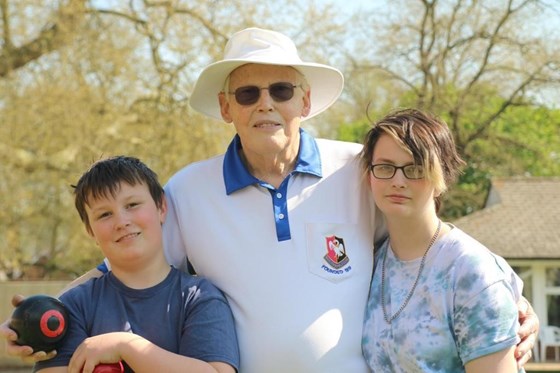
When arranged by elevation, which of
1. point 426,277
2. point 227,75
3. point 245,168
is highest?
point 227,75

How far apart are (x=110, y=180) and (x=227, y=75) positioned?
2.78 ft

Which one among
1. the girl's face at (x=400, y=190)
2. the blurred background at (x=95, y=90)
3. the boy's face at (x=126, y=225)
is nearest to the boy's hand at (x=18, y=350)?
the boy's face at (x=126, y=225)

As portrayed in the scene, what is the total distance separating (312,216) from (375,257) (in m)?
0.33

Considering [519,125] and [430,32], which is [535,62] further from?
[519,125]

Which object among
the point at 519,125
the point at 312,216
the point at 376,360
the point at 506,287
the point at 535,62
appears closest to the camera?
the point at 506,287

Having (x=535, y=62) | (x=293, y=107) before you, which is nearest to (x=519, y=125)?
(x=535, y=62)

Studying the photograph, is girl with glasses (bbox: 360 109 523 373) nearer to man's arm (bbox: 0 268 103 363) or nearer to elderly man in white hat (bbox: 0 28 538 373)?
elderly man in white hat (bbox: 0 28 538 373)

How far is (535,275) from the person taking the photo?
80.6 feet

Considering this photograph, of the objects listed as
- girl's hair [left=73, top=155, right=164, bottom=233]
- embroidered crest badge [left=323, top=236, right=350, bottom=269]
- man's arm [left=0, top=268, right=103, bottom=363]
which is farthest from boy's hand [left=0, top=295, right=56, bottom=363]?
embroidered crest badge [left=323, top=236, right=350, bottom=269]

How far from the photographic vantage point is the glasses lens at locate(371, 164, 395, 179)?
12.3 feet

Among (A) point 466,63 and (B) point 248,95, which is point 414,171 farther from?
(A) point 466,63

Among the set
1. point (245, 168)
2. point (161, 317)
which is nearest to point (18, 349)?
point (161, 317)

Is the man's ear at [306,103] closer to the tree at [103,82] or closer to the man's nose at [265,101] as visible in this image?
the man's nose at [265,101]

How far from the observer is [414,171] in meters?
3.67
